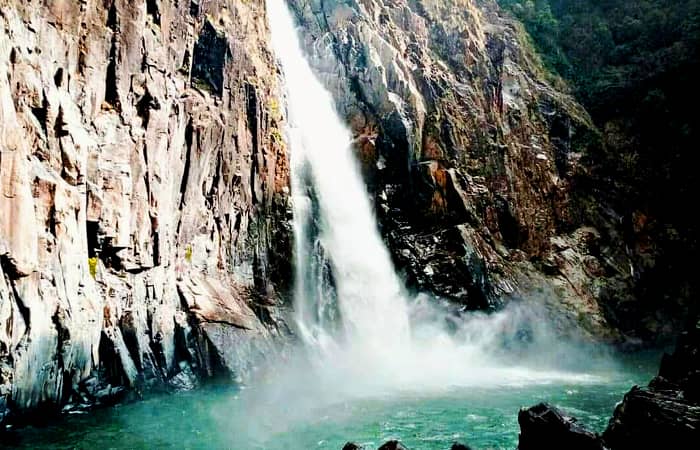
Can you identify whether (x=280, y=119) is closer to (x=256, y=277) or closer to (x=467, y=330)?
(x=256, y=277)

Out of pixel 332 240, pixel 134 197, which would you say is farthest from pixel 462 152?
pixel 134 197

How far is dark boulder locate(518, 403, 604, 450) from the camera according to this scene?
756cm

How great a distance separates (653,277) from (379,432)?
22.7m

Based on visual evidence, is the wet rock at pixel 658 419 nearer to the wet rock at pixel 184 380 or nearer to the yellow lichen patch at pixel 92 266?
the wet rock at pixel 184 380

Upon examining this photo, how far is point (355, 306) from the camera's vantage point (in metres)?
25.2

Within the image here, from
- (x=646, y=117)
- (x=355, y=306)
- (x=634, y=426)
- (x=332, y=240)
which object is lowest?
(x=634, y=426)

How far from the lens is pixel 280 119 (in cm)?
2669

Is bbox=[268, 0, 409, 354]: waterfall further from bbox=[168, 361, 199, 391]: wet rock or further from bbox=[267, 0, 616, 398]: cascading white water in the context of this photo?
bbox=[168, 361, 199, 391]: wet rock

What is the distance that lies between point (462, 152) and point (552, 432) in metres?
24.4

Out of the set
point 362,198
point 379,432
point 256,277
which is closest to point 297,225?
point 256,277

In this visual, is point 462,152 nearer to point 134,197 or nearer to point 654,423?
point 134,197

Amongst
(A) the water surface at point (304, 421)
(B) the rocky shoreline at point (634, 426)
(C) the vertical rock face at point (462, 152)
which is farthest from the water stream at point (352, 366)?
(B) the rocky shoreline at point (634, 426)

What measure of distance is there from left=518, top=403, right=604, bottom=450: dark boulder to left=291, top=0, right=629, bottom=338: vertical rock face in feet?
64.0

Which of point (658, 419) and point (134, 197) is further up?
point (134, 197)
